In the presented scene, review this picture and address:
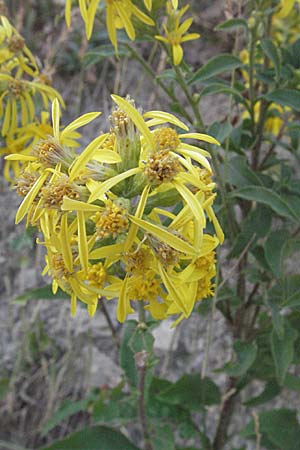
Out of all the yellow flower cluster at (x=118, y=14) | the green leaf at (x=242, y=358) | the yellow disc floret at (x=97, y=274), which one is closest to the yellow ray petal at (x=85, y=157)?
the yellow disc floret at (x=97, y=274)

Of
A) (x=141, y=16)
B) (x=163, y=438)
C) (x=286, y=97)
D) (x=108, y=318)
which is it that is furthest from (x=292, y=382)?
(x=141, y=16)

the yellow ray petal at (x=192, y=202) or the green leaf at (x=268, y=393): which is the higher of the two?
the yellow ray petal at (x=192, y=202)

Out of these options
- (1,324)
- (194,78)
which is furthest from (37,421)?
(194,78)

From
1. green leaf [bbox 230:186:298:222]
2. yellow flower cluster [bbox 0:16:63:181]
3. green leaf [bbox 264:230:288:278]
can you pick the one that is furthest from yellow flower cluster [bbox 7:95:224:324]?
yellow flower cluster [bbox 0:16:63:181]

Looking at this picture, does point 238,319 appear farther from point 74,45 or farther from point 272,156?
point 74,45

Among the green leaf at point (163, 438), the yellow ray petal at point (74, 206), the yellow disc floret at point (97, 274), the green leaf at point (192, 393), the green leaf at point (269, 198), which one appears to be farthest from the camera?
the green leaf at point (192, 393)

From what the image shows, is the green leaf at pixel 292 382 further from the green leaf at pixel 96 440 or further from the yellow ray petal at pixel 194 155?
the yellow ray petal at pixel 194 155

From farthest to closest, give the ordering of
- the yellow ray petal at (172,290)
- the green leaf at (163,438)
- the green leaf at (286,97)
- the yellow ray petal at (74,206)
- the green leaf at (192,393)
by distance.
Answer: the green leaf at (192,393) → the green leaf at (163,438) → the green leaf at (286,97) → the yellow ray petal at (172,290) → the yellow ray petal at (74,206)
